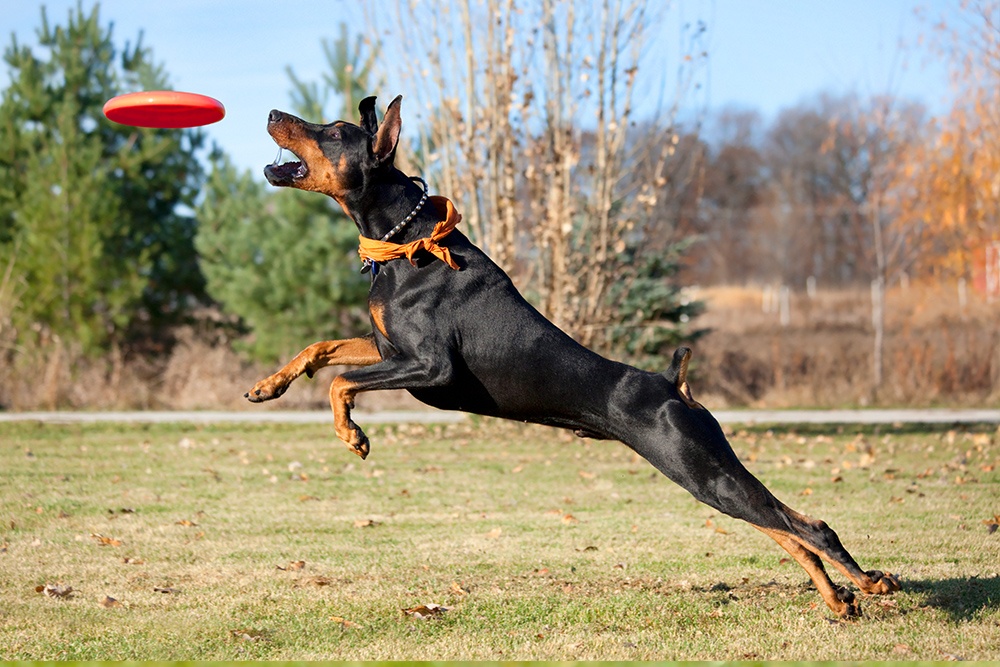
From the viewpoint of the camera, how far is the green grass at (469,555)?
5.02m

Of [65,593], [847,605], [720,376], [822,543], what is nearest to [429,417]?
[720,376]

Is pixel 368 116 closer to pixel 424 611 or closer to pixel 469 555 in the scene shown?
pixel 424 611

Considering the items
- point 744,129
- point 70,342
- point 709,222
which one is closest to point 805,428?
point 70,342

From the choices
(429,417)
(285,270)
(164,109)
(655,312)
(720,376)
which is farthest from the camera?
(720,376)

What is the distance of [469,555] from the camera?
705cm

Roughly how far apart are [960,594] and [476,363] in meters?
3.08

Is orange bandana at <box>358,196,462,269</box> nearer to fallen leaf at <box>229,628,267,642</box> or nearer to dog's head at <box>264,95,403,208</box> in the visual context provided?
dog's head at <box>264,95,403,208</box>

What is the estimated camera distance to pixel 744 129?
72312mm

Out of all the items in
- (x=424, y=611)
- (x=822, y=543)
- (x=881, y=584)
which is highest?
(x=822, y=543)

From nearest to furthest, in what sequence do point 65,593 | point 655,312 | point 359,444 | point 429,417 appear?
point 359,444
point 65,593
point 429,417
point 655,312

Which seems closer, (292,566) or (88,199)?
(292,566)

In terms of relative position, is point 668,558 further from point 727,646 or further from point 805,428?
point 805,428

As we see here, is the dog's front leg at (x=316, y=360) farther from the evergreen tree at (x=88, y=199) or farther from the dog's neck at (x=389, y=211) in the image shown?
the evergreen tree at (x=88, y=199)

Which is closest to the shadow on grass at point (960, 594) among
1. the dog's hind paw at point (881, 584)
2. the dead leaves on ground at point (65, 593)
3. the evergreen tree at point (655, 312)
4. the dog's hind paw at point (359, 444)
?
the dog's hind paw at point (881, 584)
